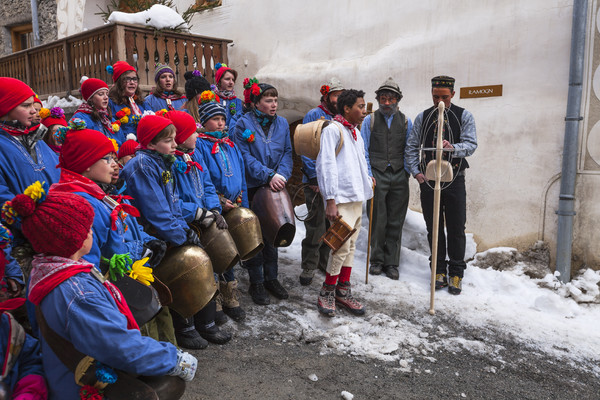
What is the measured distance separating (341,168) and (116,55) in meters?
4.93

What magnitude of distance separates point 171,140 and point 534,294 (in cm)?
389

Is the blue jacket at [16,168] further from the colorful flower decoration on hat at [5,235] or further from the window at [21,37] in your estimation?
the window at [21,37]

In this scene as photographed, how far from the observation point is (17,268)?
A: 2.29 metres

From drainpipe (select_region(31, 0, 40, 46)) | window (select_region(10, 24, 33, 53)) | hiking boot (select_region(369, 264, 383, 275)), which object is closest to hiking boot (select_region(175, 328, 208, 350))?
hiking boot (select_region(369, 264, 383, 275))

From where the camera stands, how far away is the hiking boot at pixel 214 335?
139 inches

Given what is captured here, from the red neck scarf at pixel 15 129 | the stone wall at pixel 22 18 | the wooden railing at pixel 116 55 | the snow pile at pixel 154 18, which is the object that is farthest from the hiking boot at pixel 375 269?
the stone wall at pixel 22 18

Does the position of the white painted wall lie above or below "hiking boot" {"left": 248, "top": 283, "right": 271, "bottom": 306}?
above

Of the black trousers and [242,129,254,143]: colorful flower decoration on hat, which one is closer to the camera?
[242,129,254,143]: colorful flower decoration on hat

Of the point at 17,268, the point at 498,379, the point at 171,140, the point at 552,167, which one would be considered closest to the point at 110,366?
the point at 17,268

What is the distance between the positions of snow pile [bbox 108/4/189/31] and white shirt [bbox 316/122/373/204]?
4.91 m

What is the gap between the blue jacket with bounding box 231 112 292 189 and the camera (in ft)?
14.0

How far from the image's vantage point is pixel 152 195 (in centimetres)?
303

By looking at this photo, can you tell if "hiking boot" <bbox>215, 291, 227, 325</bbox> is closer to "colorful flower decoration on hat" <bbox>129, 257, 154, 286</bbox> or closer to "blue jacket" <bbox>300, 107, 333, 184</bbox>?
"colorful flower decoration on hat" <bbox>129, 257, 154, 286</bbox>

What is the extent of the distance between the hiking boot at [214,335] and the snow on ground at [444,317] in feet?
0.68
